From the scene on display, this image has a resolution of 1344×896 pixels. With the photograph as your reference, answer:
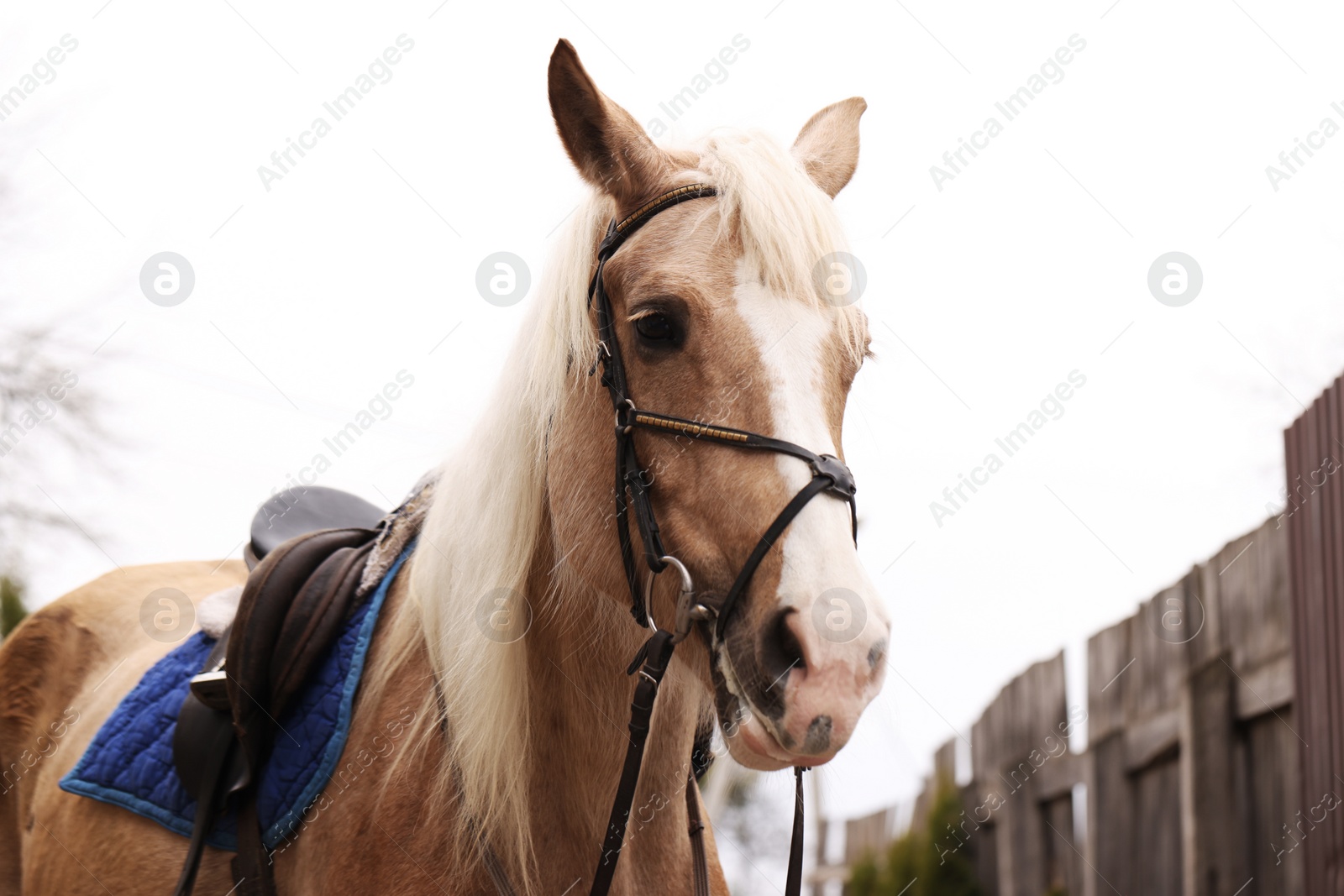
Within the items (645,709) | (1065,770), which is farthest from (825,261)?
(1065,770)

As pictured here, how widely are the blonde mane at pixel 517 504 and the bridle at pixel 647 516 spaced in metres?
0.09

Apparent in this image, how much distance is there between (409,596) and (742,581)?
1012 millimetres

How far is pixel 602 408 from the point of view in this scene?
2057 mm

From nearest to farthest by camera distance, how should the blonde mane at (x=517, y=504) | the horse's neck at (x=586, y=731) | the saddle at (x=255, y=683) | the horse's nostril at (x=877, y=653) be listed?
the horse's nostril at (x=877, y=653), the blonde mane at (x=517, y=504), the horse's neck at (x=586, y=731), the saddle at (x=255, y=683)

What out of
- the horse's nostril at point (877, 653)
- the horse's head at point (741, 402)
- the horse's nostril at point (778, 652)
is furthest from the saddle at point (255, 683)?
the horse's nostril at point (877, 653)

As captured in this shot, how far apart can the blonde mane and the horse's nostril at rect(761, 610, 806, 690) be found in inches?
24.5

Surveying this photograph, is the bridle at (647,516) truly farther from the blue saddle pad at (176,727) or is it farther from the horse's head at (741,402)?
the blue saddle pad at (176,727)

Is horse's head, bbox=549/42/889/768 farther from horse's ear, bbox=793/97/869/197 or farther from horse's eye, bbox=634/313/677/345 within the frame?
horse's ear, bbox=793/97/869/197

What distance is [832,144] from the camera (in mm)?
2617

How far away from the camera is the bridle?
5.62ft

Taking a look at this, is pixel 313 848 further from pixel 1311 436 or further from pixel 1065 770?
pixel 1065 770

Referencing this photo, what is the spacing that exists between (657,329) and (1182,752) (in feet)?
12.7

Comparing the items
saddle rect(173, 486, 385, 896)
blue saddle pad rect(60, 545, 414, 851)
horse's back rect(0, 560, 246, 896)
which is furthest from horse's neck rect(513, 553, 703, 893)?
horse's back rect(0, 560, 246, 896)

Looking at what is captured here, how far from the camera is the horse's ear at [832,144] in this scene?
252cm
